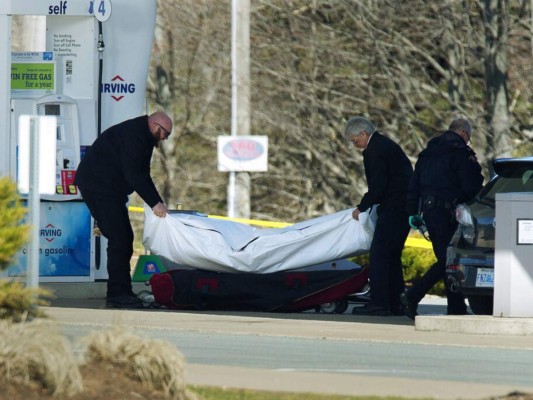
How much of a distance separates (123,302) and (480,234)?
3615 mm

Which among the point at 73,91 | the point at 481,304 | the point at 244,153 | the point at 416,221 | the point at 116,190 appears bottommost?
the point at 481,304

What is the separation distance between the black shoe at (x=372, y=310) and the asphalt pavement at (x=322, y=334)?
0.53ft

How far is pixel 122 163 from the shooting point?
14.6m

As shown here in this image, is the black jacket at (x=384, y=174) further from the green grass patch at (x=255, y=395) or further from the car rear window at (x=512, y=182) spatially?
the green grass patch at (x=255, y=395)

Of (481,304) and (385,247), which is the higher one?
(385,247)

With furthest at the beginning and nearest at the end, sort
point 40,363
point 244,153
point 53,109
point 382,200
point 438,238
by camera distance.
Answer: point 244,153 → point 53,109 → point 382,200 → point 438,238 → point 40,363

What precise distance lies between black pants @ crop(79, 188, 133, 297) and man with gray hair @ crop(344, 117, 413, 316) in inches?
89.4

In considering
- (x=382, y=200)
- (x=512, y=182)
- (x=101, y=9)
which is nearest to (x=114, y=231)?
(x=382, y=200)

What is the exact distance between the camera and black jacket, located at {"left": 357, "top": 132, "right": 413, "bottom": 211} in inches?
573

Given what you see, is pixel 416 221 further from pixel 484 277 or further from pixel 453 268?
pixel 484 277

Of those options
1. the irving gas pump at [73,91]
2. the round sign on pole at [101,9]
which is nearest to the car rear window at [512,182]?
the irving gas pump at [73,91]

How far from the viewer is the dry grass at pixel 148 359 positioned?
791 cm

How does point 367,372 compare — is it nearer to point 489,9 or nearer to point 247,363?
point 247,363

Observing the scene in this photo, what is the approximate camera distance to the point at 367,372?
32.3 feet
